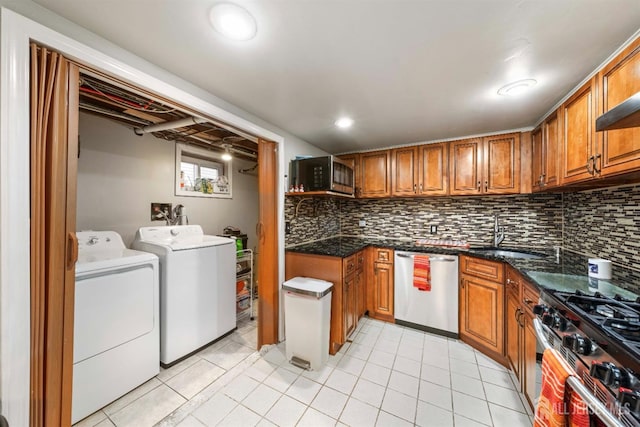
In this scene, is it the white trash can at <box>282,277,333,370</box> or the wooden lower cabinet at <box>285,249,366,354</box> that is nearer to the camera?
the white trash can at <box>282,277,333,370</box>

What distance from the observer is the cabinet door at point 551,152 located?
1.81 meters

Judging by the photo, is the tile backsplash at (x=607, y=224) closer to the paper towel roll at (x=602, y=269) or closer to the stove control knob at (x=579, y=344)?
the paper towel roll at (x=602, y=269)

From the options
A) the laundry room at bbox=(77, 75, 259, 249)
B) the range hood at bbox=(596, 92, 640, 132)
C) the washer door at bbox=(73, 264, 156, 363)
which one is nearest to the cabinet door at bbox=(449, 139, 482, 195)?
the range hood at bbox=(596, 92, 640, 132)

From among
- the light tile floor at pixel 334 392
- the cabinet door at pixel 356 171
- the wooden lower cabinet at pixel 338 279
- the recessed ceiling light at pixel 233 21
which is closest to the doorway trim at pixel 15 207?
the recessed ceiling light at pixel 233 21

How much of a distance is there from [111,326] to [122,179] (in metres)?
1.50

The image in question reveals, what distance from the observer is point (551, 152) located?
6.22 feet

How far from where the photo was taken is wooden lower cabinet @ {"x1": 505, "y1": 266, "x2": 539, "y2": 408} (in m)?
1.38

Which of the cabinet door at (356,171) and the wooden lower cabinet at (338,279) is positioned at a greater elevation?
the cabinet door at (356,171)

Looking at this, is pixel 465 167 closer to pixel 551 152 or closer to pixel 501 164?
pixel 501 164

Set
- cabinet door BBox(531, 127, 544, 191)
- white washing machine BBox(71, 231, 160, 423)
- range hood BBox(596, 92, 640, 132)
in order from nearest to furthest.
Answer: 1. range hood BBox(596, 92, 640, 132)
2. white washing machine BBox(71, 231, 160, 423)
3. cabinet door BBox(531, 127, 544, 191)

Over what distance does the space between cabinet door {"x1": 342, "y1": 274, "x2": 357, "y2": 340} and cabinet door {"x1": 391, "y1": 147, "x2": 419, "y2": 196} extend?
1254mm

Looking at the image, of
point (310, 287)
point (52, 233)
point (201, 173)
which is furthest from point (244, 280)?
point (52, 233)

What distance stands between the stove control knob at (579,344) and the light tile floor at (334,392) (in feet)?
3.20

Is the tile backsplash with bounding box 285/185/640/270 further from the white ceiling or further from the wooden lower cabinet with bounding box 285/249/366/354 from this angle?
the white ceiling
